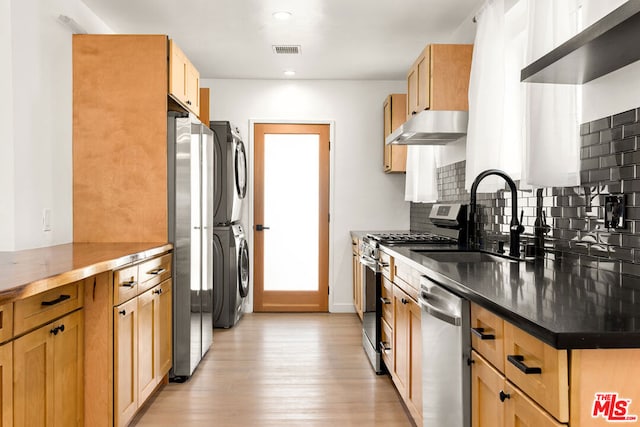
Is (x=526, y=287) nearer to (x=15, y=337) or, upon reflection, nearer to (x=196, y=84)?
(x=15, y=337)

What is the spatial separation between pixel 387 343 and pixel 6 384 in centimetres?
227

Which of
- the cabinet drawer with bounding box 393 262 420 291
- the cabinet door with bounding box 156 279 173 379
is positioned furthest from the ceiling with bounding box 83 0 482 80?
the cabinet door with bounding box 156 279 173 379

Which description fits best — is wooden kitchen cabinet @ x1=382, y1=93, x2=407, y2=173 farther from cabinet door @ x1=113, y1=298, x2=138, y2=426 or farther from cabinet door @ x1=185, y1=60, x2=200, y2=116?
cabinet door @ x1=113, y1=298, x2=138, y2=426

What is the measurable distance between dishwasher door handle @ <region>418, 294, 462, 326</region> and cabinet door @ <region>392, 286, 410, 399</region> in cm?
52

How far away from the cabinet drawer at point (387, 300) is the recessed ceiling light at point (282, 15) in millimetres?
2077

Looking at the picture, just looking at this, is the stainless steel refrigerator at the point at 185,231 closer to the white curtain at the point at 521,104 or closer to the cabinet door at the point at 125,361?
the cabinet door at the point at 125,361

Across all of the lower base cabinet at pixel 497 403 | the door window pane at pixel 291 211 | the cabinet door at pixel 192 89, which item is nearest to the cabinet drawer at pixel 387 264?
the lower base cabinet at pixel 497 403

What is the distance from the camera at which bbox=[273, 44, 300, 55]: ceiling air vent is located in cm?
454

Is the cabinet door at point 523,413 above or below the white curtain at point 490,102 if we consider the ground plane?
below

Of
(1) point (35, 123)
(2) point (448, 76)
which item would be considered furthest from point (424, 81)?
(1) point (35, 123)

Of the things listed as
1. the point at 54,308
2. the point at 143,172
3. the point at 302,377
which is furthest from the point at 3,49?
the point at 302,377

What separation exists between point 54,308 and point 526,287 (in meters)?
1.77

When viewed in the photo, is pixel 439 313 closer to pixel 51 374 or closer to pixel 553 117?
pixel 553 117

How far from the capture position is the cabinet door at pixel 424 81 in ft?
11.6
